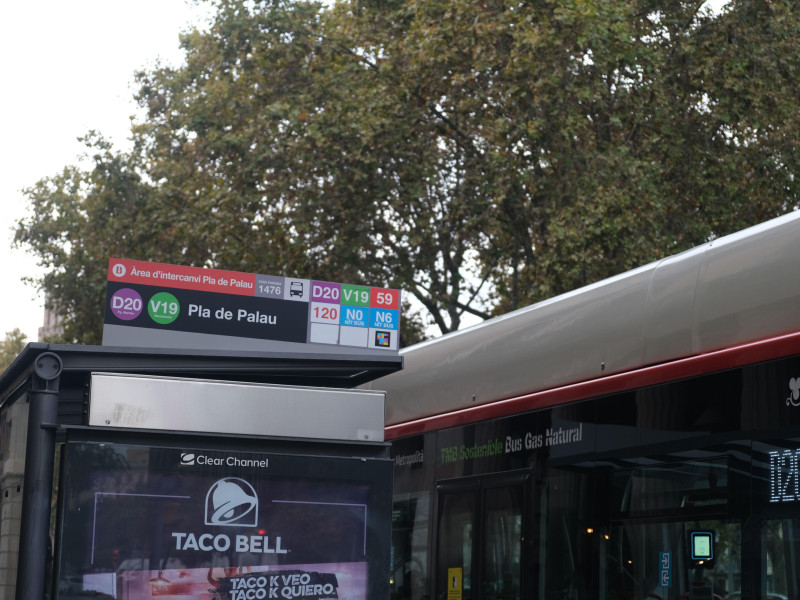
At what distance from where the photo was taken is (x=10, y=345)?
196ft

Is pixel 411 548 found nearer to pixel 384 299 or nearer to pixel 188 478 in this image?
pixel 384 299

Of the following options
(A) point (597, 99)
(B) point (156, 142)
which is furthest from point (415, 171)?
(B) point (156, 142)

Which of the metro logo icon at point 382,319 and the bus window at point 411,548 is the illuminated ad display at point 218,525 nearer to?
the metro logo icon at point 382,319

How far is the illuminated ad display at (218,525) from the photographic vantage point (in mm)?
4125

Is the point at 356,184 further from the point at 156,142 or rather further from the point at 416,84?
the point at 156,142

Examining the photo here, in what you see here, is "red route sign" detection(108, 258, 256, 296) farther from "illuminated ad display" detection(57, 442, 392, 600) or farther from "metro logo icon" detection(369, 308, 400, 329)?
"illuminated ad display" detection(57, 442, 392, 600)

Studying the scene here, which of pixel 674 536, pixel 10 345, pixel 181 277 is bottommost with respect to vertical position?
pixel 674 536

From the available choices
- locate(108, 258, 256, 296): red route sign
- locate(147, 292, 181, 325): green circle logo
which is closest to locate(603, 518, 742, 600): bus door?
locate(108, 258, 256, 296): red route sign

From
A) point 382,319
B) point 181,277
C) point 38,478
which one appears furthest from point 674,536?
point 38,478

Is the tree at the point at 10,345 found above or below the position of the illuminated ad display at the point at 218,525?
above

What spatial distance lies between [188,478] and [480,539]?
3445 mm

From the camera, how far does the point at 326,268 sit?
20500 millimetres

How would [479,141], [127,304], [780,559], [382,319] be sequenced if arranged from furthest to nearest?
[479,141] < [382,319] < [127,304] < [780,559]

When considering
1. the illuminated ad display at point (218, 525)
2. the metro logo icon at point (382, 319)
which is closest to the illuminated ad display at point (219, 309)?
the metro logo icon at point (382, 319)
